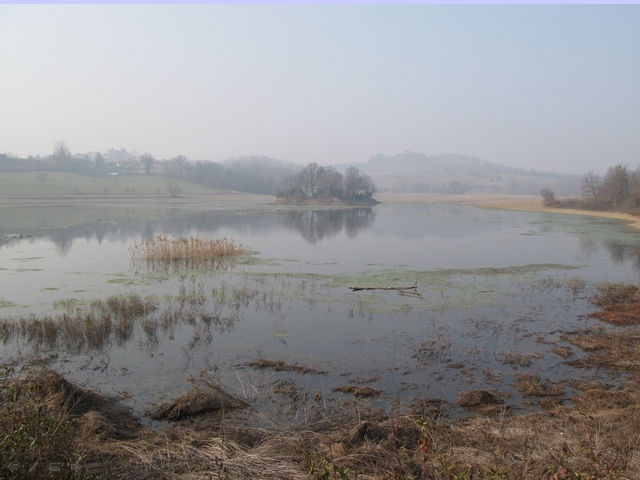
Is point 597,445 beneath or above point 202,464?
above

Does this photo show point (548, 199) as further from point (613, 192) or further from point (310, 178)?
point (310, 178)

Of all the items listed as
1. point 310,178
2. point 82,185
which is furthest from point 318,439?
point 82,185

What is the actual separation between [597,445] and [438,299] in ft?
28.4

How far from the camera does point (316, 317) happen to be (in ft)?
36.0

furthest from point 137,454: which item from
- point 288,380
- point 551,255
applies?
point 551,255

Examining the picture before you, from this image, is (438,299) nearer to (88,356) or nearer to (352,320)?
(352,320)

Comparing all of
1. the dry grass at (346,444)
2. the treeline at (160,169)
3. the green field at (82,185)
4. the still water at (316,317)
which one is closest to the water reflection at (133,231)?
the still water at (316,317)

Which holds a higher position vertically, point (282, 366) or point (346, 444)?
point (346, 444)

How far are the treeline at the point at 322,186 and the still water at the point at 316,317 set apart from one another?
5485cm

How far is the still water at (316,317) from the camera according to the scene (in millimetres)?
7465

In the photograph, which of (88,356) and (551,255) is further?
(551,255)

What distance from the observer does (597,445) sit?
403 centimetres

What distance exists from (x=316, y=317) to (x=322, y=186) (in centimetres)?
6825

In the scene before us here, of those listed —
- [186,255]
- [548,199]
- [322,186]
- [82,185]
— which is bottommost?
[186,255]
